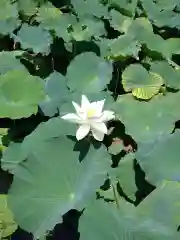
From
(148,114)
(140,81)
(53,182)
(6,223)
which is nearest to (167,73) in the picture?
(140,81)

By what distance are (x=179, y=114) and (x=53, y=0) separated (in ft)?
3.57

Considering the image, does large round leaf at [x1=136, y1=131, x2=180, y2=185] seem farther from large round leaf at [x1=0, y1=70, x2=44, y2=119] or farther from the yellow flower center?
large round leaf at [x1=0, y1=70, x2=44, y2=119]

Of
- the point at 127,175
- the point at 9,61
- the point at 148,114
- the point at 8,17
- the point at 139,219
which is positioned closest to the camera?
the point at 139,219

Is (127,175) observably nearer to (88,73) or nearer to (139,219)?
(139,219)

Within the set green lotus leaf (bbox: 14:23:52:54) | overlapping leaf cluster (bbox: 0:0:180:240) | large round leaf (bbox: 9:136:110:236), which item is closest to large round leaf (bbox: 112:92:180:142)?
overlapping leaf cluster (bbox: 0:0:180:240)

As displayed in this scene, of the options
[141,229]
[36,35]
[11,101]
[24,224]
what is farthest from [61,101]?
[141,229]

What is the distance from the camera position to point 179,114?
1975 millimetres

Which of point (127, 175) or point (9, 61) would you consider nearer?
point (127, 175)

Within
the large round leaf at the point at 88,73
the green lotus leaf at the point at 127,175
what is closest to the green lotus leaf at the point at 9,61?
the large round leaf at the point at 88,73

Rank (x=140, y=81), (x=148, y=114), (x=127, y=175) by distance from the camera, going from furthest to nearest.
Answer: (x=140, y=81), (x=148, y=114), (x=127, y=175)

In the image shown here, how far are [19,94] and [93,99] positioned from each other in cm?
27

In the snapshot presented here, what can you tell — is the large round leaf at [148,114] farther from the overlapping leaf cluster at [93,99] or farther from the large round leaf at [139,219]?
the large round leaf at [139,219]

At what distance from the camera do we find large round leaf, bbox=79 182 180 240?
1437mm

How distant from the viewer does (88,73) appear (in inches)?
84.5
